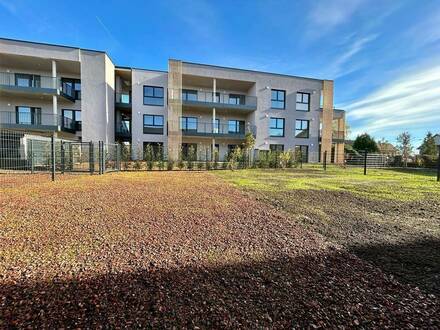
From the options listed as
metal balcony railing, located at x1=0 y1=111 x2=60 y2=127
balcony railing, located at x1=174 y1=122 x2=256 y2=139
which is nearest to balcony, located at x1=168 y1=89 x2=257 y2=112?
balcony railing, located at x1=174 y1=122 x2=256 y2=139

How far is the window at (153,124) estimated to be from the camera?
967 inches

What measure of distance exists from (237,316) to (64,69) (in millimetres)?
27673

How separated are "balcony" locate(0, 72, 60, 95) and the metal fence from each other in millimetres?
8914

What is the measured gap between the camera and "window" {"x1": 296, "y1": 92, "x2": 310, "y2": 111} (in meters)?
27.8

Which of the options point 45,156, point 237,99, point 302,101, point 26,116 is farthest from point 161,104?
point 302,101

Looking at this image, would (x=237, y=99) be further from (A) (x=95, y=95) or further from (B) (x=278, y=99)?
(A) (x=95, y=95)

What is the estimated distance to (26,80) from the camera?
2245 centimetres

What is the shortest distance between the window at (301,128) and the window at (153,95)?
50.7 feet

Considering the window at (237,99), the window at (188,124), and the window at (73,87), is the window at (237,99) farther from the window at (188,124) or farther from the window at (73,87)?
the window at (73,87)

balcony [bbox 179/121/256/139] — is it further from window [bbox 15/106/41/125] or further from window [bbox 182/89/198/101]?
window [bbox 15/106/41/125]

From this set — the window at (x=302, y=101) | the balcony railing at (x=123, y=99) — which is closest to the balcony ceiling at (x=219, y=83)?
the window at (x=302, y=101)

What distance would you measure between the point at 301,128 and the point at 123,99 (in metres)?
20.3

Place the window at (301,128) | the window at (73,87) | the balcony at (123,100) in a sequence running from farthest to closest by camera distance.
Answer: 1. the window at (301,128)
2. the balcony at (123,100)
3. the window at (73,87)

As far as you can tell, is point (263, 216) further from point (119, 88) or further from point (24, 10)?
point (119, 88)
